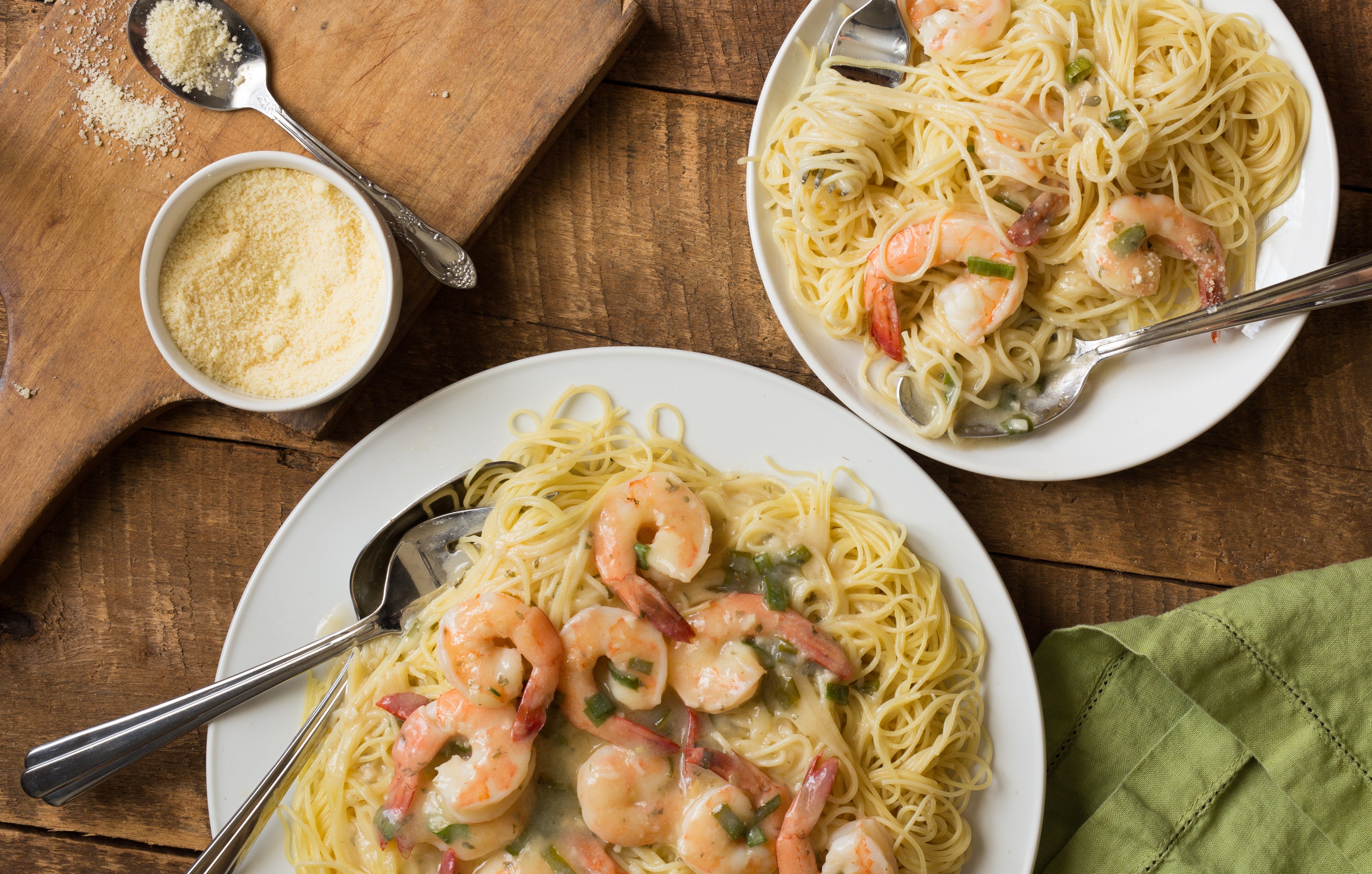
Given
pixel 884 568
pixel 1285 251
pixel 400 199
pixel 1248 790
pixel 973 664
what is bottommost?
pixel 1248 790

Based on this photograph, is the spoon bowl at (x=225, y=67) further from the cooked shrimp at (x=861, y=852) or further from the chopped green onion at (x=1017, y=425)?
the cooked shrimp at (x=861, y=852)

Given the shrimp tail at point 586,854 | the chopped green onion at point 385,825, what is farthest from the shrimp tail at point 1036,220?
the chopped green onion at point 385,825

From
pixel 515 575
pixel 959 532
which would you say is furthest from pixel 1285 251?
pixel 515 575

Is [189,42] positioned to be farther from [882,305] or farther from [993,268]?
[993,268]

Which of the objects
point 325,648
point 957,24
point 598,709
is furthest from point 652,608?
point 957,24

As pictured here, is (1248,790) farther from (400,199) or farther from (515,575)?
(400,199)

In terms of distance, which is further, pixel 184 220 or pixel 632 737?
pixel 184 220

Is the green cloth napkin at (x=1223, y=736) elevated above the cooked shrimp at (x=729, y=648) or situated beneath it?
situated beneath
